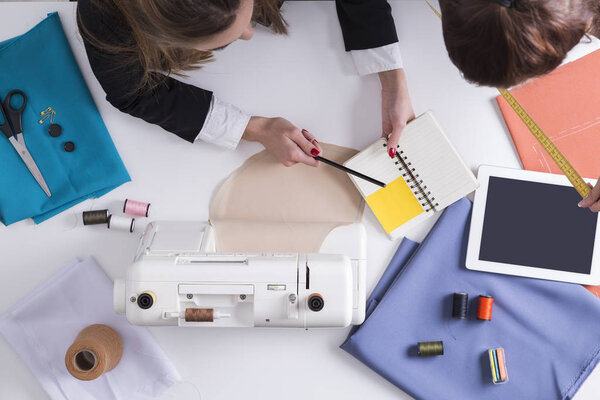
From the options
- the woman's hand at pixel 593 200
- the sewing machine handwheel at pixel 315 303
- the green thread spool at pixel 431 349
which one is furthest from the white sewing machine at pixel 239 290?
the woman's hand at pixel 593 200

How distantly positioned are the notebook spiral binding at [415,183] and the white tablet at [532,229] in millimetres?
104

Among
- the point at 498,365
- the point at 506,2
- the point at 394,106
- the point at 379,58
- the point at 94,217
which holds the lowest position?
the point at 498,365

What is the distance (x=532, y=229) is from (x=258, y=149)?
656 millimetres

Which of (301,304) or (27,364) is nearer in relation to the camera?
(301,304)

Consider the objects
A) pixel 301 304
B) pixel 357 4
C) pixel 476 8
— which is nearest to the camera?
pixel 476 8

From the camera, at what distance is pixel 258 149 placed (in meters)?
1.15

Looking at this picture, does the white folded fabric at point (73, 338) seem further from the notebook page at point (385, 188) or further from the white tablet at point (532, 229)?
the white tablet at point (532, 229)

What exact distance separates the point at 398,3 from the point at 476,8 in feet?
1.67

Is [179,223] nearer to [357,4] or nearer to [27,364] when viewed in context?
[27,364]

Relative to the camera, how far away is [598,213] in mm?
1097

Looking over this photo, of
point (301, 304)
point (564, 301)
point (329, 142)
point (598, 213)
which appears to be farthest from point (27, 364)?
point (598, 213)

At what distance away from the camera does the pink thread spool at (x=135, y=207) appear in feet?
3.71

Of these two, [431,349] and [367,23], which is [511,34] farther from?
[431,349]

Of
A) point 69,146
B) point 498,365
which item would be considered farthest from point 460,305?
point 69,146
